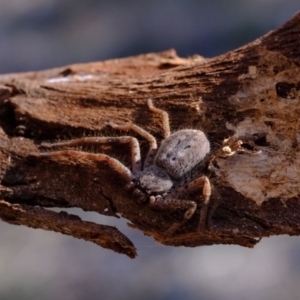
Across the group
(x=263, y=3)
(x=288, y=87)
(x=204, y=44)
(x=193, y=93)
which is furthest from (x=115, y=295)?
(x=263, y=3)

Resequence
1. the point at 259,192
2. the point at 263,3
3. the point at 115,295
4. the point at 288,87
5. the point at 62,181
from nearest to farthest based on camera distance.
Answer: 1. the point at 259,192
2. the point at 288,87
3. the point at 62,181
4. the point at 115,295
5. the point at 263,3

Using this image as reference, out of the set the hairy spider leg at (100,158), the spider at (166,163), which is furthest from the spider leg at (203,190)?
the hairy spider leg at (100,158)

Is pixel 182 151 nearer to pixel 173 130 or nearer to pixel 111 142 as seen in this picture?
pixel 173 130

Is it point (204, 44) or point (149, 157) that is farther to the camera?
point (204, 44)

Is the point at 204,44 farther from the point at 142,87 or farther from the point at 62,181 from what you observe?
the point at 62,181

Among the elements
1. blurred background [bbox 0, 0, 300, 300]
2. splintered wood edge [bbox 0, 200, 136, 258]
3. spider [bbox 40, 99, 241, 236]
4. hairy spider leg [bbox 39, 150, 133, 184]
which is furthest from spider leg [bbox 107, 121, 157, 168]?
blurred background [bbox 0, 0, 300, 300]

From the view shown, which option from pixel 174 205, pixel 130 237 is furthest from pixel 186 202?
pixel 130 237
